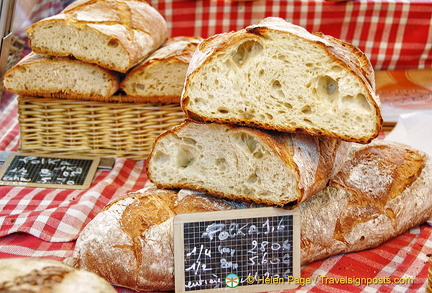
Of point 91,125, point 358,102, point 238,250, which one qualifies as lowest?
point 91,125

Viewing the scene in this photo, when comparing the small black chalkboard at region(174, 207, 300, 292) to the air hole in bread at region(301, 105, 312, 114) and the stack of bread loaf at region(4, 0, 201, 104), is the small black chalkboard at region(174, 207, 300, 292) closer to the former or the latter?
the air hole in bread at region(301, 105, 312, 114)

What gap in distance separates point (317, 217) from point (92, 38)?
57.8 inches

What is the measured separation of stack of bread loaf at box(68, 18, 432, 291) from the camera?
1.88m

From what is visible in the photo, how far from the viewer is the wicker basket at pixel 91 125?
2980 millimetres

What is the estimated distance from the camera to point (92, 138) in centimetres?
305

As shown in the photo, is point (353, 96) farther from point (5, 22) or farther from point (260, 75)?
point (5, 22)

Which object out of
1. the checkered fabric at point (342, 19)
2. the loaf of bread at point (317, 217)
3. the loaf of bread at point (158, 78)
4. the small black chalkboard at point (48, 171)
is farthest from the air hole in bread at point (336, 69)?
the checkered fabric at point (342, 19)

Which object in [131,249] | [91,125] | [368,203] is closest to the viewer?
[131,249]

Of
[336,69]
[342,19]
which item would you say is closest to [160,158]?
[336,69]

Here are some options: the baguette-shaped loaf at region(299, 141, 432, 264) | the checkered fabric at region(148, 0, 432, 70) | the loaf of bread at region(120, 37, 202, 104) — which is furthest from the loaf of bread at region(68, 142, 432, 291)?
the checkered fabric at region(148, 0, 432, 70)

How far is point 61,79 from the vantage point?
290cm

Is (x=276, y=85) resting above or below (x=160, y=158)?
above

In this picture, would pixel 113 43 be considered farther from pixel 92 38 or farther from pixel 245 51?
pixel 245 51

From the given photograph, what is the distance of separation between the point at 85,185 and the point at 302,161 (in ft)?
4.15
